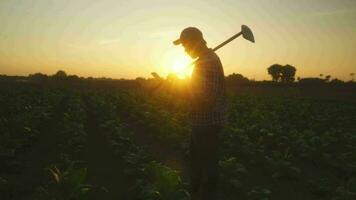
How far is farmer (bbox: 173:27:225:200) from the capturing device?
15.5 ft

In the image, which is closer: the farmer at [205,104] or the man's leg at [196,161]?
the farmer at [205,104]

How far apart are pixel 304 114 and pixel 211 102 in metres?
15.7

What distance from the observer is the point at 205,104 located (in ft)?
15.7

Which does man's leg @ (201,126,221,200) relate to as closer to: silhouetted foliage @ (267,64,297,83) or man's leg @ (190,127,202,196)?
man's leg @ (190,127,202,196)

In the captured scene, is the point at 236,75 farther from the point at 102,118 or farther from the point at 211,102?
the point at 211,102

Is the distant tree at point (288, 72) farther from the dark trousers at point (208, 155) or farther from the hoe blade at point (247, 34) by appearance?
the dark trousers at point (208, 155)

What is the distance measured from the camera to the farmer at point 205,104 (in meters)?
4.73

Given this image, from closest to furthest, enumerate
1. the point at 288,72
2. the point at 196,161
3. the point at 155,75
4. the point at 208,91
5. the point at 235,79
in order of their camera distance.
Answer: the point at 208,91 → the point at 196,161 → the point at 155,75 → the point at 235,79 → the point at 288,72

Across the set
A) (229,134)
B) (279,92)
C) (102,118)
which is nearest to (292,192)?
(229,134)

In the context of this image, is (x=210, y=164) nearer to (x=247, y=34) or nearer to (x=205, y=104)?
(x=205, y=104)

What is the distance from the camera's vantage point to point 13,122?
11492 mm

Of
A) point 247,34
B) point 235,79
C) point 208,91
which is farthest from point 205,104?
point 235,79

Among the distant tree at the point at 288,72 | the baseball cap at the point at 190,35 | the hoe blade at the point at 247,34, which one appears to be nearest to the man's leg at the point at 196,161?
the baseball cap at the point at 190,35

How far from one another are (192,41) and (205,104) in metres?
0.73
